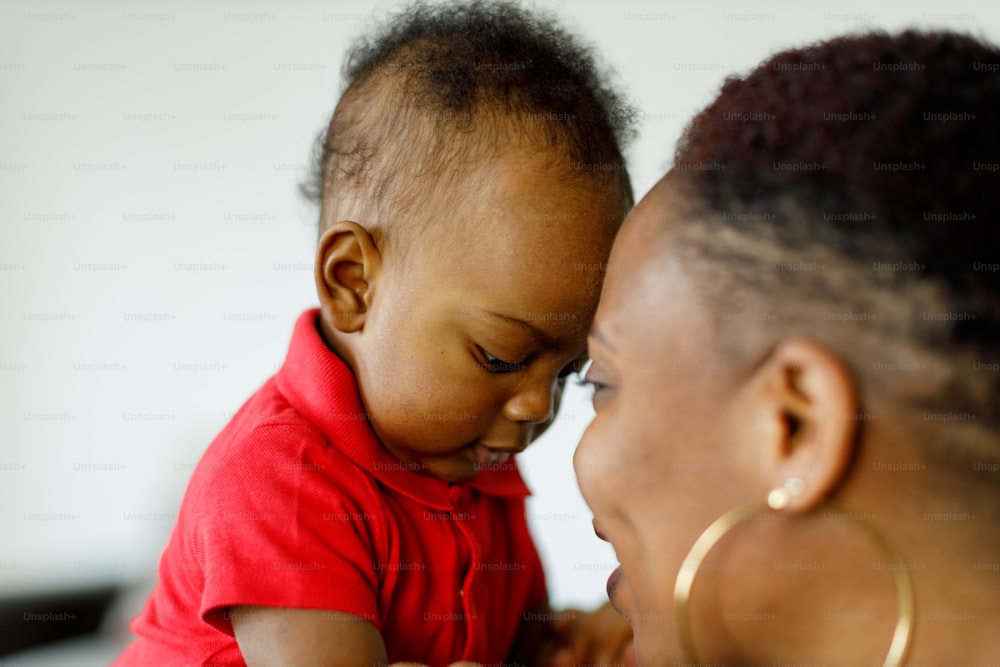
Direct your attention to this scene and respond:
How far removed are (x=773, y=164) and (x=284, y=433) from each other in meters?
0.58

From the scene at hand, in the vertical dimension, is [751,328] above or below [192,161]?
above

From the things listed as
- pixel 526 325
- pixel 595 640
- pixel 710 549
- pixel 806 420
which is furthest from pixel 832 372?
pixel 595 640

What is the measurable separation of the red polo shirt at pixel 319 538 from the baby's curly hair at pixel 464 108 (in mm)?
209

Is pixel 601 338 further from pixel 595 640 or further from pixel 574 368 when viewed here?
pixel 595 640

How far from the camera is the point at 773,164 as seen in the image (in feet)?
2.16

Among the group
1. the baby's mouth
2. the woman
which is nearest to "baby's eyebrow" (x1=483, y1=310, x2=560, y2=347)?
the baby's mouth

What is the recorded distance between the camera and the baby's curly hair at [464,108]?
103 centimetres

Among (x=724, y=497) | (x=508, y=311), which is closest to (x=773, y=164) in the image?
(x=724, y=497)

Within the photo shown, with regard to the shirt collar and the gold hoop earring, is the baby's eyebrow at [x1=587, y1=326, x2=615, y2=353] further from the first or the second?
the shirt collar

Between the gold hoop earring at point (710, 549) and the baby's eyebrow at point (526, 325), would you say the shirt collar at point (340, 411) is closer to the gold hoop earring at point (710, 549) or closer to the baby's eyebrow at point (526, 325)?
the baby's eyebrow at point (526, 325)

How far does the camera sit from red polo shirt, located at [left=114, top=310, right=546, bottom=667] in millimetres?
918

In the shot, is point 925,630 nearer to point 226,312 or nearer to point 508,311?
point 508,311

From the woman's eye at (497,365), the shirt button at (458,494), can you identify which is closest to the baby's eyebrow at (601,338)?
the woman's eye at (497,365)

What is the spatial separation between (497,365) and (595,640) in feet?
1.36
